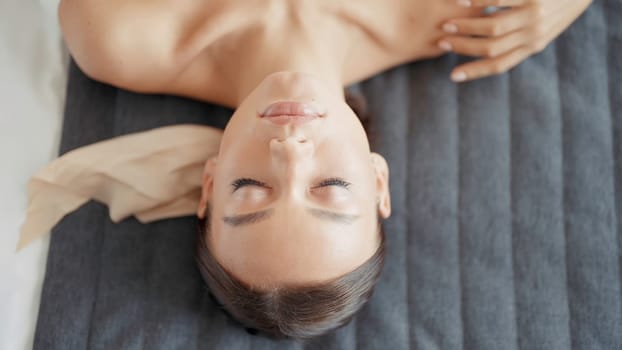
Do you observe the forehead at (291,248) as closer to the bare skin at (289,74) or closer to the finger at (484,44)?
the bare skin at (289,74)

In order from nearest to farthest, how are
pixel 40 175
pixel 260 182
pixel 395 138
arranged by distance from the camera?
pixel 260 182 < pixel 40 175 < pixel 395 138

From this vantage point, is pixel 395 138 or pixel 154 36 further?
pixel 395 138

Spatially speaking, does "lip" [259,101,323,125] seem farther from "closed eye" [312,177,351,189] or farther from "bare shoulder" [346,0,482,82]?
"bare shoulder" [346,0,482,82]

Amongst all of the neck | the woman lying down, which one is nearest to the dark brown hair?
the woman lying down

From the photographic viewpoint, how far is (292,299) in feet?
2.98

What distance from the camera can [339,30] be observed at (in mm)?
1148

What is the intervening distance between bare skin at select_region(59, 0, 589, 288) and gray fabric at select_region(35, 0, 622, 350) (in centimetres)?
7

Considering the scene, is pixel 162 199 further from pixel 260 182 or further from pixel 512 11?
pixel 512 11

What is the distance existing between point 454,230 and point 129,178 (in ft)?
2.00

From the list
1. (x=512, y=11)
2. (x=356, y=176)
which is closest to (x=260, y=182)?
(x=356, y=176)

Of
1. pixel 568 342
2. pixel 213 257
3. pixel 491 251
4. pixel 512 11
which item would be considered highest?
pixel 512 11

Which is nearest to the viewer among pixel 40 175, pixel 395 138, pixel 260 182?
pixel 260 182

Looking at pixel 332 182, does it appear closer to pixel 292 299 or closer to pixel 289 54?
pixel 292 299

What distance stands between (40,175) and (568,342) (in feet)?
3.23
